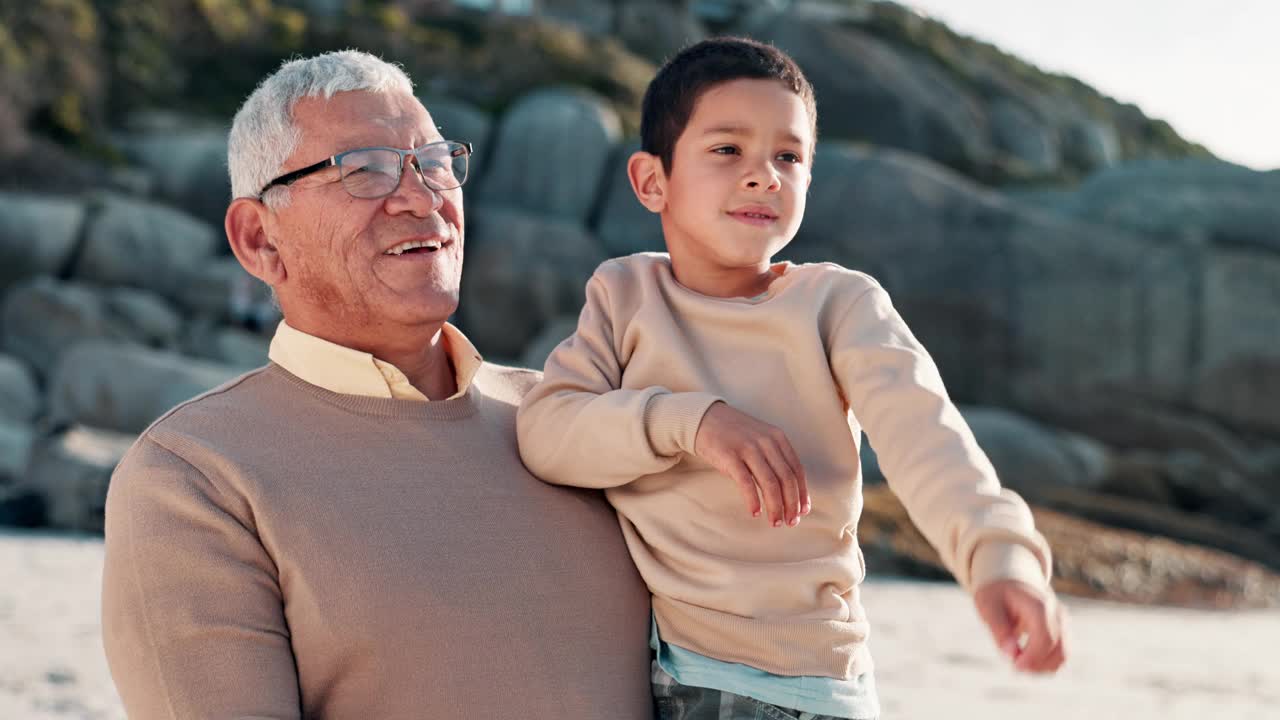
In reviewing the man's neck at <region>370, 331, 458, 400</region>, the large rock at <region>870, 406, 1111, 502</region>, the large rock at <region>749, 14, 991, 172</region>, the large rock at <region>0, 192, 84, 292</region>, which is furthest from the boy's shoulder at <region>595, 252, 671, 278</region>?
the large rock at <region>749, 14, 991, 172</region>

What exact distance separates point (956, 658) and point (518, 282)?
10.9 meters

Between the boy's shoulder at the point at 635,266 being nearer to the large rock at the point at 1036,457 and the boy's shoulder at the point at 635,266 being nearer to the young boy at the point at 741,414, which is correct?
the young boy at the point at 741,414

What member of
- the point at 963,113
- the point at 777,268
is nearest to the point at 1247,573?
the point at 777,268

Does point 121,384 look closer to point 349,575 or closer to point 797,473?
point 349,575

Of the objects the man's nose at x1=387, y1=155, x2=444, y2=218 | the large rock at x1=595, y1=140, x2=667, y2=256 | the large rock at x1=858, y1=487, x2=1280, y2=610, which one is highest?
the man's nose at x1=387, y1=155, x2=444, y2=218

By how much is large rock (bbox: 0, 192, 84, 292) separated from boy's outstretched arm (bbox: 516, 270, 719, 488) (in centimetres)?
1583

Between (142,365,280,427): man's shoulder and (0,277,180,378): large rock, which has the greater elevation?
(142,365,280,427): man's shoulder

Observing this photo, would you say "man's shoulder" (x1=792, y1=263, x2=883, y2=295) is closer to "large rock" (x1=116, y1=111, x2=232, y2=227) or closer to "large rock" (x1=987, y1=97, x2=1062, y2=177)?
"large rock" (x1=116, y1=111, x2=232, y2=227)

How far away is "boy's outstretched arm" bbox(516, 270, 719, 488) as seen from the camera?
7.43 ft

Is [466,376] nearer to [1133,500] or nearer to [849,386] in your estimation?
[849,386]

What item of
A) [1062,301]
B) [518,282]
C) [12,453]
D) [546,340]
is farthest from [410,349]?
[518,282]

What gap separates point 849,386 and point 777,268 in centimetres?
40

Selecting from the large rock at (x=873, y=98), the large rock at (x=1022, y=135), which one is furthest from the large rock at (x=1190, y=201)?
the large rock at (x=1022, y=135)

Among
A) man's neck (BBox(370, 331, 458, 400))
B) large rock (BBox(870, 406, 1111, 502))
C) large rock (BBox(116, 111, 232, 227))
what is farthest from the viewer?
large rock (BBox(116, 111, 232, 227))
